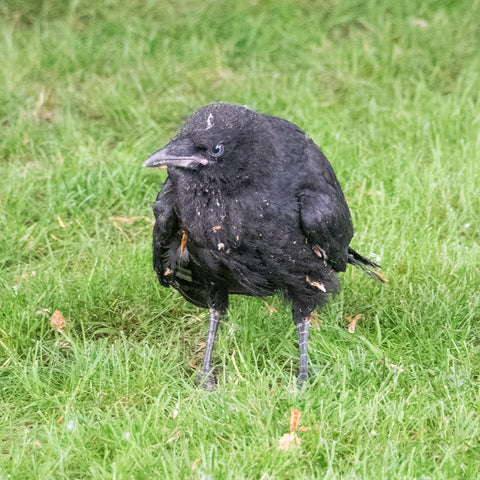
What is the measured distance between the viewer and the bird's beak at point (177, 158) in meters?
3.01

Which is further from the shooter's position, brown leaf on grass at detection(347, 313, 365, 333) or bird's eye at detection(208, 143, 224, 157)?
brown leaf on grass at detection(347, 313, 365, 333)

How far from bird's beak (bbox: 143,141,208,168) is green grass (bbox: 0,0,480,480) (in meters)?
1.09

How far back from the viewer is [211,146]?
3035 mm

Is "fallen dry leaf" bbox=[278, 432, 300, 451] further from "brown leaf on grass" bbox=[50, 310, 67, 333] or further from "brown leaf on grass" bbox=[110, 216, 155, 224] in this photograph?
"brown leaf on grass" bbox=[110, 216, 155, 224]

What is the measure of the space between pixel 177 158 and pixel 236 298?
4.68 feet

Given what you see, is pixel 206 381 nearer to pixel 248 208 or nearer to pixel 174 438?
pixel 174 438

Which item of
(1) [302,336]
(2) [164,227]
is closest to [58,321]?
(2) [164,227]

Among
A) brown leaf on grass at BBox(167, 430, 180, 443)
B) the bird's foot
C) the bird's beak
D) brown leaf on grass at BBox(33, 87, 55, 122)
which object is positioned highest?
the bird's beak

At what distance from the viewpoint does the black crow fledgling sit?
3.08 meters

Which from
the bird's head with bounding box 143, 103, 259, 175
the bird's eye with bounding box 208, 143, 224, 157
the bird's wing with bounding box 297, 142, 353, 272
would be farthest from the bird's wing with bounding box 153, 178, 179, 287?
the bird's wing with bounding box 297, 142, 353, 272

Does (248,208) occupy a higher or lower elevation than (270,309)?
higher

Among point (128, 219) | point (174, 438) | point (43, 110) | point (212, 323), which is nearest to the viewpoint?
point (174, 438)

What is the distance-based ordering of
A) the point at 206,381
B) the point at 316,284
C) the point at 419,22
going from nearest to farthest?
the point at 316,284
the point at 206,381
the point at 419,22

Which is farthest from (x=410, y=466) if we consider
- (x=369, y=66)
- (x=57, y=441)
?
(x=369, y=66)
